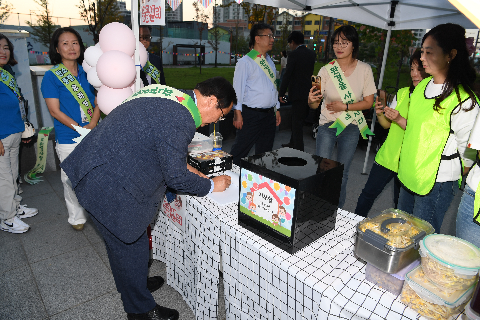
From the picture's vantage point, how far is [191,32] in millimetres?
36781

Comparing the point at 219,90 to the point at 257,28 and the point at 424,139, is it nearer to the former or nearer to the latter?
the point at 424,139

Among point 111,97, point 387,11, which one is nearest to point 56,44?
point 111,97

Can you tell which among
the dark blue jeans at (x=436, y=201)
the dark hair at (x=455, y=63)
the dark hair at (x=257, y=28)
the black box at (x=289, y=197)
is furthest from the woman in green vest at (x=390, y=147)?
the dark hair at (x=257, y=28)

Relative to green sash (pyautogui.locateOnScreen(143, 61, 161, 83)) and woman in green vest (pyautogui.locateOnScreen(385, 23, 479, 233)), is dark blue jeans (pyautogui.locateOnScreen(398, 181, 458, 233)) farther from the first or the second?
green sash (pyautogui.locateOnScreen(143, 61, 161, 83))

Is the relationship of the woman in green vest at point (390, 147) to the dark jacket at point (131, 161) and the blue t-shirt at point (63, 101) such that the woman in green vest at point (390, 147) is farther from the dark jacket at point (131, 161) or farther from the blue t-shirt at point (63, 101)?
the blue t-shirt at point (63, 101)

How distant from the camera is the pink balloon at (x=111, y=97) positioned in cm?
220

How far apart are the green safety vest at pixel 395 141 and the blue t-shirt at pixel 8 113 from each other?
10.2 feet

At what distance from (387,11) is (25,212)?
4759mm

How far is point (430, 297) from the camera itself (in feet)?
2.81

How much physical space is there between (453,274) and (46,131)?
4234 mm

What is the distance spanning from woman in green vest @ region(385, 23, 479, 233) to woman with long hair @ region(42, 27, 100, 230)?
8.20 ft

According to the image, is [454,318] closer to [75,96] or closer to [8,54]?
[75,96]

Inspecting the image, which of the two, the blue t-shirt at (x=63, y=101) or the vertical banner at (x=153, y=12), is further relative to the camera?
the blue t-shirt at (x=63, y=101)

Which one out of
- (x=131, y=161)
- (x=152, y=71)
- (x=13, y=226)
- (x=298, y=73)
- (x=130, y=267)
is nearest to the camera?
(x=131, y=161)
